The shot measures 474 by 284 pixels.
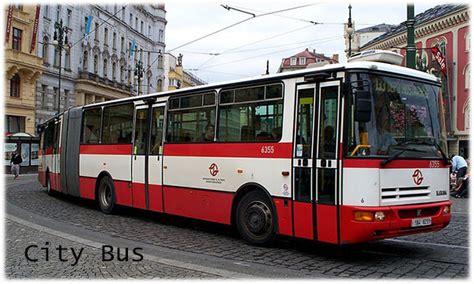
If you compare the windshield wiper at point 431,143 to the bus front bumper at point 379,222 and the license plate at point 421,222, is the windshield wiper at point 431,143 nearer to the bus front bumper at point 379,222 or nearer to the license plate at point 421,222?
the bus front bumper at point 379,222

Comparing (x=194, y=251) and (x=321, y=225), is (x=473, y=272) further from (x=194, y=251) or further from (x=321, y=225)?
(x=194, y=251)

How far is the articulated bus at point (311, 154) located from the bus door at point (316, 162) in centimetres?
2

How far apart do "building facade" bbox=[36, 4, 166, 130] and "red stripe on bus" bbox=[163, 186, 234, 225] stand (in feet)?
103

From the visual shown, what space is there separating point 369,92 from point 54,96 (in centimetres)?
4756

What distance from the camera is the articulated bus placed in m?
7.53

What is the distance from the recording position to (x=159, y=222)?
12.3 meters

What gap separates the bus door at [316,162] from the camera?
774 centimetres

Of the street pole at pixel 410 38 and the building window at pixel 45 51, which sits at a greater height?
the building window at pixel 45 51

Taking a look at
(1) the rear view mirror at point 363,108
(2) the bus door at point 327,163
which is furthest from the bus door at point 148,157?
(1) the rear view mirror at point 363,108

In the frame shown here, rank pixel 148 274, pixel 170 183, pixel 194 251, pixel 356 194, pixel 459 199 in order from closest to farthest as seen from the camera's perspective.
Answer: pixel 148 274
pixel 356 194
pixel 194 251
pixel 170 183
pixel 459 199

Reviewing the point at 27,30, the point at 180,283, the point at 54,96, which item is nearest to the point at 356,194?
the point at 180,283

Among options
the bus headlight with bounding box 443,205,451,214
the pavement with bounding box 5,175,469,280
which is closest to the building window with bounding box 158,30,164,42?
the pavement with bounding box 5,175,469,280

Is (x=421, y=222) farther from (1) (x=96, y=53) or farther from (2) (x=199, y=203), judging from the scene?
(1) (x=96, y=53)

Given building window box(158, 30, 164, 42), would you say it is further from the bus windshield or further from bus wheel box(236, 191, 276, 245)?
the bus windshield
